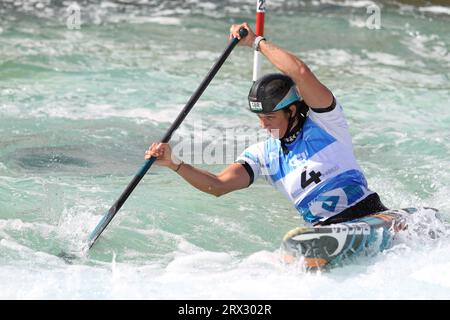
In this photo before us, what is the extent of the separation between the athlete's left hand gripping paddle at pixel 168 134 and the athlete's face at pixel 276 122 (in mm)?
571

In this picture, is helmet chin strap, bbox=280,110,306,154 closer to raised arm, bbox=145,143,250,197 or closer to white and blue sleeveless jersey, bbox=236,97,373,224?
white and blue sleeveless jersey, bbox=236,97,373,224

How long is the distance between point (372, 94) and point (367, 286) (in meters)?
5.97

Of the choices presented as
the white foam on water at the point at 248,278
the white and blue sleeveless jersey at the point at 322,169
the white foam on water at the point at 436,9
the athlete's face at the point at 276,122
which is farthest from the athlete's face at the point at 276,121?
the white foam on water at the point at 436,9

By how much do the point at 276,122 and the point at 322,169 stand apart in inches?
15.8

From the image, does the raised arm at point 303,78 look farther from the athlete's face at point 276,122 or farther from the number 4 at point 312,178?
the number 4 at point 312,178

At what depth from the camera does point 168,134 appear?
6094 millimetres

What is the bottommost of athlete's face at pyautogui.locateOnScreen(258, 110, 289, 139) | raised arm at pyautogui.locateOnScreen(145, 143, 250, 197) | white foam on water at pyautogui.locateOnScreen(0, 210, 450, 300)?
white foam on water at pyautogui.locateOnScreen(0, 210, 450, 300)

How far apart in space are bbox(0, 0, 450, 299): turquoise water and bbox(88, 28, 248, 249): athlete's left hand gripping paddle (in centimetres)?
16

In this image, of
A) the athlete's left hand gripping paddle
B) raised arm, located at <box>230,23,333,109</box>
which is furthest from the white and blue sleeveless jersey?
the athlete's left hand gripping paddle

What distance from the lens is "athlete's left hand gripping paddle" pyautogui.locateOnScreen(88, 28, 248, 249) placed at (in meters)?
6.09

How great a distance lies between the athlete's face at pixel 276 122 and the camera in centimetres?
577

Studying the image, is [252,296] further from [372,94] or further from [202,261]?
[372,94]

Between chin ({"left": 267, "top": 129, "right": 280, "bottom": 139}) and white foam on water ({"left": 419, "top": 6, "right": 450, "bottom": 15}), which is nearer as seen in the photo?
chin ({"left": 267, "top": 129, "right": 280, "bottom": 139})

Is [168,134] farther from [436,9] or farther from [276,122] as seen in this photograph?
[436,9]
